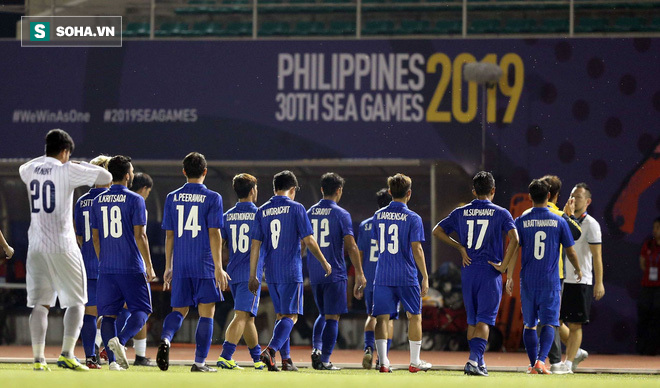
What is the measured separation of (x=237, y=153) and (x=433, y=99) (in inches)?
127

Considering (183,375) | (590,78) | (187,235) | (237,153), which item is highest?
(590,78)

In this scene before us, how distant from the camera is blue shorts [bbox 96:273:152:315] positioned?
11.1 meters

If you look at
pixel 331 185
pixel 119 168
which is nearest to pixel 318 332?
pixel 331 185

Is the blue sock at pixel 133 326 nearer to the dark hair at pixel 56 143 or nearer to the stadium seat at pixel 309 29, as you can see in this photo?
the dark hair at pixel 56 143

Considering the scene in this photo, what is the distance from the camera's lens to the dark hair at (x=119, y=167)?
11.2 m

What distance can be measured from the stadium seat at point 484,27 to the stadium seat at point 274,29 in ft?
10.5

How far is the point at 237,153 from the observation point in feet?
58.5

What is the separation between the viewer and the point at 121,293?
1128cm

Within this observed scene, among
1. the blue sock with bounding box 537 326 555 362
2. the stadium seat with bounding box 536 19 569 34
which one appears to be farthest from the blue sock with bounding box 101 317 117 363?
the stadium seat with bounding box 536 19 569 34

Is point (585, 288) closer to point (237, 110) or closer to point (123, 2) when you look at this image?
point (237, 110)

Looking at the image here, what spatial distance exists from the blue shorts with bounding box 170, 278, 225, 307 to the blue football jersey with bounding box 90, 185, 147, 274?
418mm

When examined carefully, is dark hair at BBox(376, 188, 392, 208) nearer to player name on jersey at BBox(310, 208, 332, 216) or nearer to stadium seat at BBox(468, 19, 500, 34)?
player name on jersey at BBox(310, 208, 332, 216)

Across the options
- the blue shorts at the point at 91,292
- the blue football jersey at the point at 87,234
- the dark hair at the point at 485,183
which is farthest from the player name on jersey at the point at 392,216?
the blue shorts at the point at 91,292

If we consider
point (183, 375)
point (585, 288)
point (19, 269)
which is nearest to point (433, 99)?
point (585, 288)
